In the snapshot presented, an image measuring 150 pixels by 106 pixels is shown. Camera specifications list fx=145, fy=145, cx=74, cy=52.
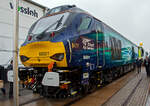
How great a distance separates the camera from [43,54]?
4.55 meters

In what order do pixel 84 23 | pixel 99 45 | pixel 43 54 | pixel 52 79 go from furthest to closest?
pixel 99 45
pixel 84 23
pixel 43 54
pixel 52 79

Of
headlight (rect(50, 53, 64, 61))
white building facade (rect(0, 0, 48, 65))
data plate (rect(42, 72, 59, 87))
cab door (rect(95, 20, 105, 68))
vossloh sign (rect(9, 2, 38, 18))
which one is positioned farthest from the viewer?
vossloh sign (rect(9, 2, 38, 18))

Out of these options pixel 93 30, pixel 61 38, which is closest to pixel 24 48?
pixel 61 38

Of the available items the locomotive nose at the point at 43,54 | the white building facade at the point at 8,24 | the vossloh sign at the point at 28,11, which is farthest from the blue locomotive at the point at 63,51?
the vossloh sign at the point at 28,11

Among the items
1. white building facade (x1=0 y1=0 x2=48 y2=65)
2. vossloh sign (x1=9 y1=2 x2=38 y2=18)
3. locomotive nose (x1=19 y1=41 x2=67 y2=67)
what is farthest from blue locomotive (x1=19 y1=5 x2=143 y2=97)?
vossloh sign (x1=9 y1=2 x2=38 y2=18)

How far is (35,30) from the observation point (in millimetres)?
5477

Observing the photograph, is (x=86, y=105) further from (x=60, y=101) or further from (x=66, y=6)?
(x=66, y=6)

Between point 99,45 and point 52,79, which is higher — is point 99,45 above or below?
above

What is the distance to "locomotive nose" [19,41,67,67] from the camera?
429 centimetres

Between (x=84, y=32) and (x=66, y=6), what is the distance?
4.38ft

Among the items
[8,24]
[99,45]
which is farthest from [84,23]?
[8,24]

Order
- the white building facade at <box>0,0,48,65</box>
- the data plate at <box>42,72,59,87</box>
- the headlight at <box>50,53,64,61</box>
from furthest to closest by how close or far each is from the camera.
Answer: the white building facade at <box>0,0,48,65</box> → the headlight at <box>50,53,64,61</box> → the data plate at <box>42,72,59,87</box>

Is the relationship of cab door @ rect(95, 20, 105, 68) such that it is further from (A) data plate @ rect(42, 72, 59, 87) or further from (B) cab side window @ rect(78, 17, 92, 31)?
(A) data plate @ rect(42, 72, 59, 87)

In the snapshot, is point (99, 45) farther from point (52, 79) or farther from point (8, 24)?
point (8, 24)
